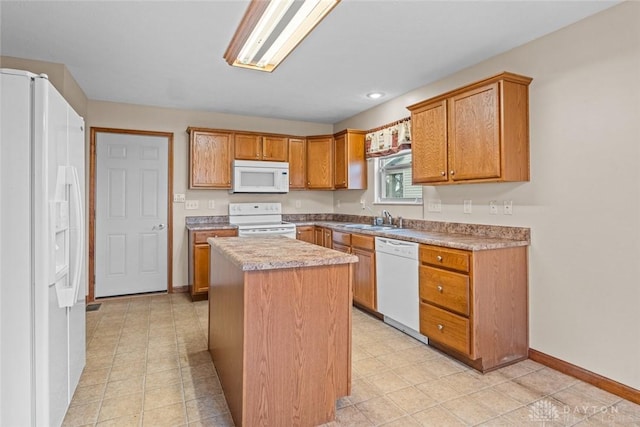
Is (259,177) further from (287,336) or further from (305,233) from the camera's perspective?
(287,336)

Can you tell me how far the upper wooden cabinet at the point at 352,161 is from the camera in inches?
182

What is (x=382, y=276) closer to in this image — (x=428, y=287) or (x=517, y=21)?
(x=428, y=287)

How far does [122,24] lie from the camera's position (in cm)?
240

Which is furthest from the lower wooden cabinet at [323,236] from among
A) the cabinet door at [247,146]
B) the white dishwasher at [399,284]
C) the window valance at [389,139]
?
the cabinet door at [247,146]

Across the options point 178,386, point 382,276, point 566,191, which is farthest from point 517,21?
point 178,386

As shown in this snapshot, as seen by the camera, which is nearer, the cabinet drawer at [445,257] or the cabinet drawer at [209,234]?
the cabinet drawer at [445,257]

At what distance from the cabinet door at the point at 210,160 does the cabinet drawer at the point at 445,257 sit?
9.20ft

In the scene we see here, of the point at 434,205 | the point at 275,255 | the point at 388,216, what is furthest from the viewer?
the point at 388,216

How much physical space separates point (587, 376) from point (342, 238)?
2448 mm

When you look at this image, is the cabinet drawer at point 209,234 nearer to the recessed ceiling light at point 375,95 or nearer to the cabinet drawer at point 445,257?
the recessed ceiling light at point 375,95

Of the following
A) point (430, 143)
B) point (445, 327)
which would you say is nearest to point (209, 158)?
point (430, 143)

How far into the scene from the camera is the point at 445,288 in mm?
2621

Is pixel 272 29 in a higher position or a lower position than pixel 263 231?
higher

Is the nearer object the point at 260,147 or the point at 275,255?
the point at 275,255
